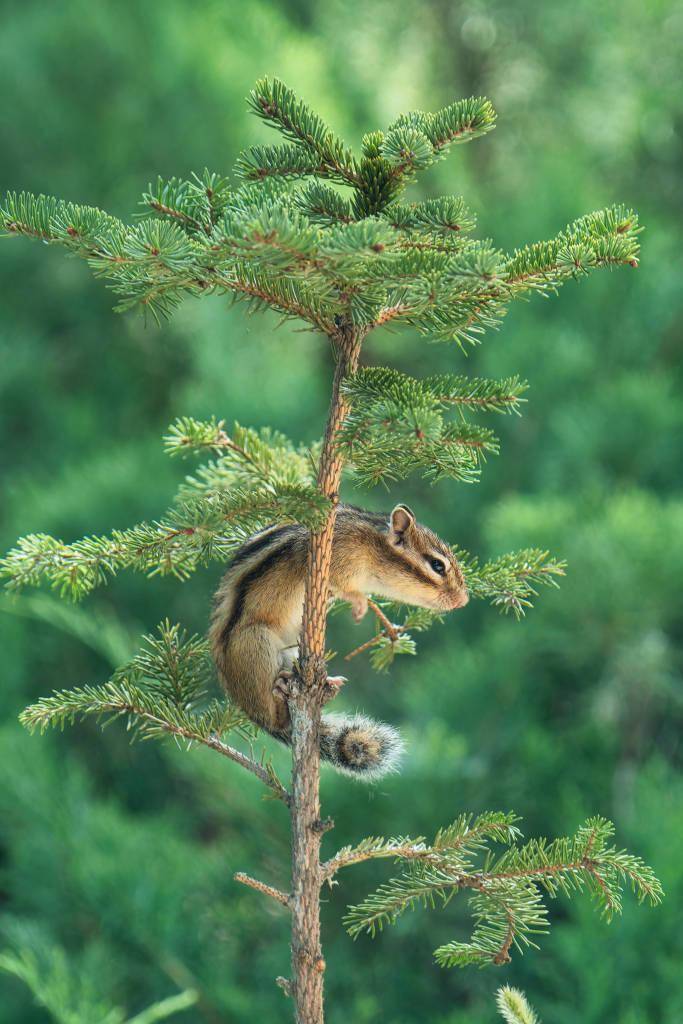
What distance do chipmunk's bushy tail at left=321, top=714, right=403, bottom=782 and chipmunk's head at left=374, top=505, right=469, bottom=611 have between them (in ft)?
0.35

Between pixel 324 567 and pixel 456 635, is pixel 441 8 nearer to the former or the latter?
pixel 456 635

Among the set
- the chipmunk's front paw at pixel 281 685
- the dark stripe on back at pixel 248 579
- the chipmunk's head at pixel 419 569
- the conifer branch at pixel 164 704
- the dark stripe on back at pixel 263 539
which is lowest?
the conifer branch at pixel 164 704

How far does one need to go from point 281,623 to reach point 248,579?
0.05 meters

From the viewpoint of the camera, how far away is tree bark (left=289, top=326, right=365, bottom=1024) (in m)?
0.65

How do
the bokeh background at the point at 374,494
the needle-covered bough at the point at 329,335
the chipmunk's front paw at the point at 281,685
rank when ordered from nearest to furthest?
the needle-covered bough at the point at 329,335 → the chipmunk's front paw at the point at 281,685 → the bokeh background at the point at 374,494

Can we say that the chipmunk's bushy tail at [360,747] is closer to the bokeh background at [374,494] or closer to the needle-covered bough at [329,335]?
the needle-covered bough at [329,335]

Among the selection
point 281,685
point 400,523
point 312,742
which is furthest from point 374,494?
point 312,742

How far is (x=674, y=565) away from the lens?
178 centimetres

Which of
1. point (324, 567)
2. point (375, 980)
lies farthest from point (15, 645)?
point (324, 567)

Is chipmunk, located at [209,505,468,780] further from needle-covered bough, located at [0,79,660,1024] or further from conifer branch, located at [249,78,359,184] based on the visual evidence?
conifer branch, located at [249,78,359,184]

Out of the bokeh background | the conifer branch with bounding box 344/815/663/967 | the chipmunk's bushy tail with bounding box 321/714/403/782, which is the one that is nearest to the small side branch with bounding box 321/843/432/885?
the conifer branch with bounding box 344/815/663/967

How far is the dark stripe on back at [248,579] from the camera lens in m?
0.82

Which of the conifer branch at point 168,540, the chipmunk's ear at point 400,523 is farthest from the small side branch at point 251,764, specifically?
the chipmunk's ear at point 400,523

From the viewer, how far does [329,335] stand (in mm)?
651
